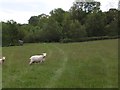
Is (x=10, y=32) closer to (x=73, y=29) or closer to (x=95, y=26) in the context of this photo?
(x=73, y=29)

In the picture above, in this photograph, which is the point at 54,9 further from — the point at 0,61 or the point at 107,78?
the point at 107,78

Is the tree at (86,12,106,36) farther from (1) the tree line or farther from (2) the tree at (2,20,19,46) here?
(2) the tree at (2,20,19,46)

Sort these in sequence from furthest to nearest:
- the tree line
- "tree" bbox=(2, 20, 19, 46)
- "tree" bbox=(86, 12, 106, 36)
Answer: "tree" bbox=(2, 20, 19, 46) → "tree" bbox=(86, 12, 106, 36) → the tree line

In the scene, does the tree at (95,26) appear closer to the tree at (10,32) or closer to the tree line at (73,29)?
the tree line at (73,29)

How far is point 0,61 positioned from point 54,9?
10419cm

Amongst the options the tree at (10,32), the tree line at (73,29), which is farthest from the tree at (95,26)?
the tree at (10,32)

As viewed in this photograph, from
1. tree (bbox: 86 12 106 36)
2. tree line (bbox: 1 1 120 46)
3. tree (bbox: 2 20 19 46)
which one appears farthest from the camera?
tree (bbox: 2 20 19 46)

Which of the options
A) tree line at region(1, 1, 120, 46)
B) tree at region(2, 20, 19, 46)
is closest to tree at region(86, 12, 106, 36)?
tree line at region(1, 1, 120, 46)

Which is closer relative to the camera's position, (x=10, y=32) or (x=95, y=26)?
(x=95, y=26)

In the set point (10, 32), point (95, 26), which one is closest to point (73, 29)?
point (95, 26)

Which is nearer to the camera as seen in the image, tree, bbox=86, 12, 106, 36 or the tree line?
the tree line

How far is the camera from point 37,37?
10256 cm

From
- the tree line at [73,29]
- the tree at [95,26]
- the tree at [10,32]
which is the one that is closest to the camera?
the tree line at [73,29]

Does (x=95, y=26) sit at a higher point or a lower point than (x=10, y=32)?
higher
